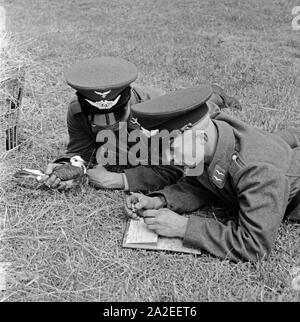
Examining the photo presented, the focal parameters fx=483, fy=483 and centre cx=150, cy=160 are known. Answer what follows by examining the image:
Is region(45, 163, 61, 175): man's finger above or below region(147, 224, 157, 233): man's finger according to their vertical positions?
below

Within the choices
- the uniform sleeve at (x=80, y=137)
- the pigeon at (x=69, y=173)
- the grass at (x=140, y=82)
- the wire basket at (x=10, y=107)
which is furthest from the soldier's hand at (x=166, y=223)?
the wire basket at (x=10, y=107)

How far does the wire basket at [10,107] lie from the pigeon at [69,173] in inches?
21.5

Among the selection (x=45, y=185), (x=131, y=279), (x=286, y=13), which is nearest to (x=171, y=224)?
(x=131, y=279)

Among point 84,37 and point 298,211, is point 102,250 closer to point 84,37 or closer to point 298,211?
point 298,211

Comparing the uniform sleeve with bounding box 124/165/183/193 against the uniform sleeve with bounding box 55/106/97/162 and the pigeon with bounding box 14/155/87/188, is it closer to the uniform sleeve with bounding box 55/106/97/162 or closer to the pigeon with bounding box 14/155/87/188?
the pigeon with bounding box 14/155/87/188

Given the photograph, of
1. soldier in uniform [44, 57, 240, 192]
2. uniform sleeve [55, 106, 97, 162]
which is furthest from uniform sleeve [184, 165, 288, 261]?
uniform sleeve [55, 106, 97, 162]

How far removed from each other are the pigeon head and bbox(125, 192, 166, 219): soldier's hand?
0.49 metres

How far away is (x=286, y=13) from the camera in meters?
7.66

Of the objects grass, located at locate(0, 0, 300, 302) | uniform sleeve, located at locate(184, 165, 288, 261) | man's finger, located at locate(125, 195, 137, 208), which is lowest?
grass, located at locate(0, 0, 300, 302)

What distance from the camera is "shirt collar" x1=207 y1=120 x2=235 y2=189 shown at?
2.52 metres

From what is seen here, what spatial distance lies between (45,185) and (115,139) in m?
0.55

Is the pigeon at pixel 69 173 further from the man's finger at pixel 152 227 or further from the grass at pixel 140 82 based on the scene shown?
the man's finger at pixel 152 227

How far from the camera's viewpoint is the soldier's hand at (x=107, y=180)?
10.5 ft

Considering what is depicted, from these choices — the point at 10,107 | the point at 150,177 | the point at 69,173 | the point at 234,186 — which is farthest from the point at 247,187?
the point at 10,107
